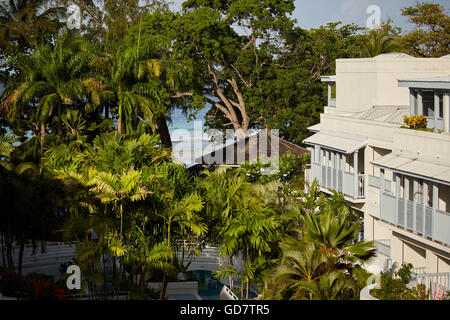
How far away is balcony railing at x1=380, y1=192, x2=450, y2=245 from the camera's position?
16875 millimetres

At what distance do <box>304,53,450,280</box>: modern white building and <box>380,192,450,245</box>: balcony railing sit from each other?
3 cm

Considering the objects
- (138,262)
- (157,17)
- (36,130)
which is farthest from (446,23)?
(138,262)

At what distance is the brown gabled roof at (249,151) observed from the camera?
119ft

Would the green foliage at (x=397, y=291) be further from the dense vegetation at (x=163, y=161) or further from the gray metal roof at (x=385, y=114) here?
the gray metal roof at (x=385, y=114)

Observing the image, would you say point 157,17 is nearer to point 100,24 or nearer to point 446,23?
point 100,24

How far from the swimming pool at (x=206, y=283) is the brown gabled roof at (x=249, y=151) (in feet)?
40.8

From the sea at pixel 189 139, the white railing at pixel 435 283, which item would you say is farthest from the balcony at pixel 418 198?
the sea at pixel 189 139

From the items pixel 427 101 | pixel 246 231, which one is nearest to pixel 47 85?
pixel 246 231

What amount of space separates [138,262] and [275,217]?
455cm

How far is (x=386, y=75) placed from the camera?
1075 inches

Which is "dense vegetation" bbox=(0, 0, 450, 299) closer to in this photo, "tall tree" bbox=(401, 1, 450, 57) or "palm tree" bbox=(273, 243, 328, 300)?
"palm tree" bbox=(273, 243, 328, 300)

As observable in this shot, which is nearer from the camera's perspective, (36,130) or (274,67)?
(36,130)

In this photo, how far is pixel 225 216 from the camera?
790 inches
